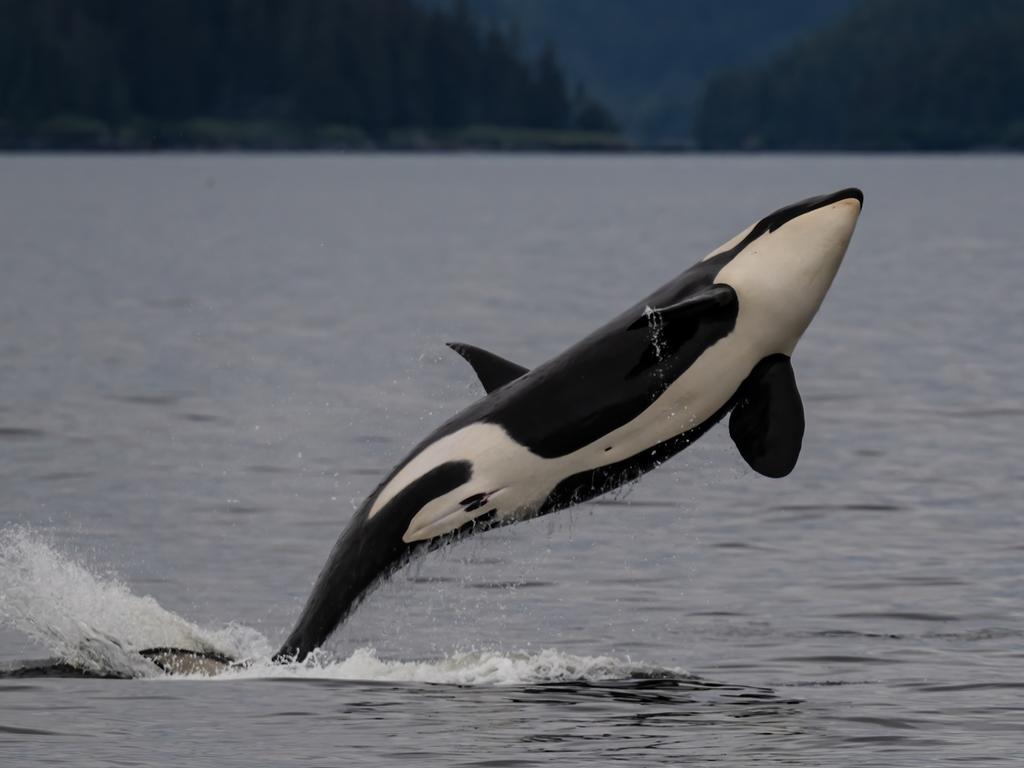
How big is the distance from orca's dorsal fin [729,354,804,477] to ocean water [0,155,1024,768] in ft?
6.58

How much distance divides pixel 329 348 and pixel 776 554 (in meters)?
23.2

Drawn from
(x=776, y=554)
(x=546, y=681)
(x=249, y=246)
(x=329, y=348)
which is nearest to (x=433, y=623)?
(x=546, y=681)

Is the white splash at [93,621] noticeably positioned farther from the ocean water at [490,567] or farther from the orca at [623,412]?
the orca at [623,412]

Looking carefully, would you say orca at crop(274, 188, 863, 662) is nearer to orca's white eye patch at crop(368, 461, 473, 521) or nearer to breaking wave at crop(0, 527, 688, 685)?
orca's white eye patch at crop(368, 461, 473, 521)

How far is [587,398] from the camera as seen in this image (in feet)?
55.5

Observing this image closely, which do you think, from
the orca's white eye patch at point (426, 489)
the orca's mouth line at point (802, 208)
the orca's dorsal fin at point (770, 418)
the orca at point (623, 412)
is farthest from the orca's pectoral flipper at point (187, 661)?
the orca's mouth line at point (802, 208)

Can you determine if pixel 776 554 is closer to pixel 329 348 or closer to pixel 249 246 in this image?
pixel 329 348

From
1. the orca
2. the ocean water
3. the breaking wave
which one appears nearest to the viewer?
the ocean water

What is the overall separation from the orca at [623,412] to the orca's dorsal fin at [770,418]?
0.4 inches

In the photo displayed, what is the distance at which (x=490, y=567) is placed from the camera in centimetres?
2380

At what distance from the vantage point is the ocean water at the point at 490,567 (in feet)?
54.4

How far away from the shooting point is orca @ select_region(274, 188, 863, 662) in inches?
664

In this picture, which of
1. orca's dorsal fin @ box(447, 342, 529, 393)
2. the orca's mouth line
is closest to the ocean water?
orca's dorsal fin @ box(447, 342, 529, 393)

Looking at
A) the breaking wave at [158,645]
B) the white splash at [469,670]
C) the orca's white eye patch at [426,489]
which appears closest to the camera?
the orca's white eye patch at [426,489]
